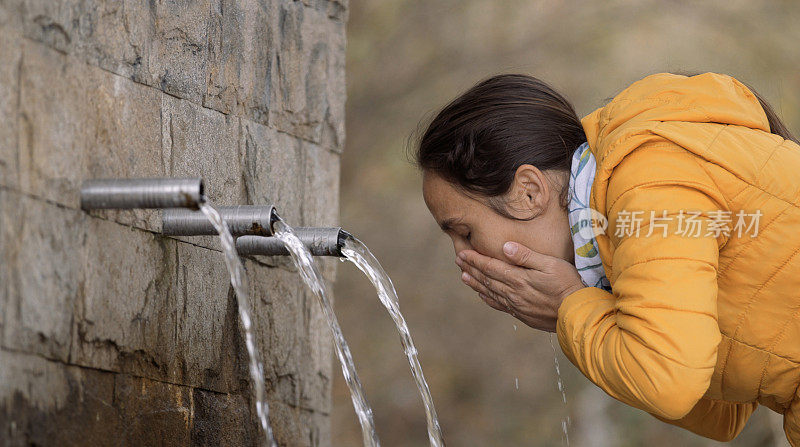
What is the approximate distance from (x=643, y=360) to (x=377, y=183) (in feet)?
22.4

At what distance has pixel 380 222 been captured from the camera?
28.0 ft

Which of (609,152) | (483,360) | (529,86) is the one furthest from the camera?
(483,360)

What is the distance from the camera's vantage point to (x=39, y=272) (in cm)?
177

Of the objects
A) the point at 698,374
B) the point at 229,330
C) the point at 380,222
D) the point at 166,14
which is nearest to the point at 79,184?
the point at 166,14

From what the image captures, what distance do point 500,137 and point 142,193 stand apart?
88 centimetres

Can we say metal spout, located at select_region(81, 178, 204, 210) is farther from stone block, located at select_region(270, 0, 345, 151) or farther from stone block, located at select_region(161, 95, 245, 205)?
stone block, located at select_region(270, 0, 345, 151)

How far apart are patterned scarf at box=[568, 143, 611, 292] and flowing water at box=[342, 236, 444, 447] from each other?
16.7 inches

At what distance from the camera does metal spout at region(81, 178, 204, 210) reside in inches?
69.7

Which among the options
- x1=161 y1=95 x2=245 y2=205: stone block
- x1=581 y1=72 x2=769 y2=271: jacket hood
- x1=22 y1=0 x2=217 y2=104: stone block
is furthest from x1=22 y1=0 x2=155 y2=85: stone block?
x1=581 y1=72 x2=769 y2=271: jacket hood

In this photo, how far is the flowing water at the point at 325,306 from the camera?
6.86 feet

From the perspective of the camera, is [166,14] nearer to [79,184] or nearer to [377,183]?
[79,184]

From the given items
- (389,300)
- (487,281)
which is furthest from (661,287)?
(389,300)

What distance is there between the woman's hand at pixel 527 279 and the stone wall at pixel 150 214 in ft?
2.06

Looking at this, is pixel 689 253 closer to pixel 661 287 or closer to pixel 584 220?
pixel 661 287
